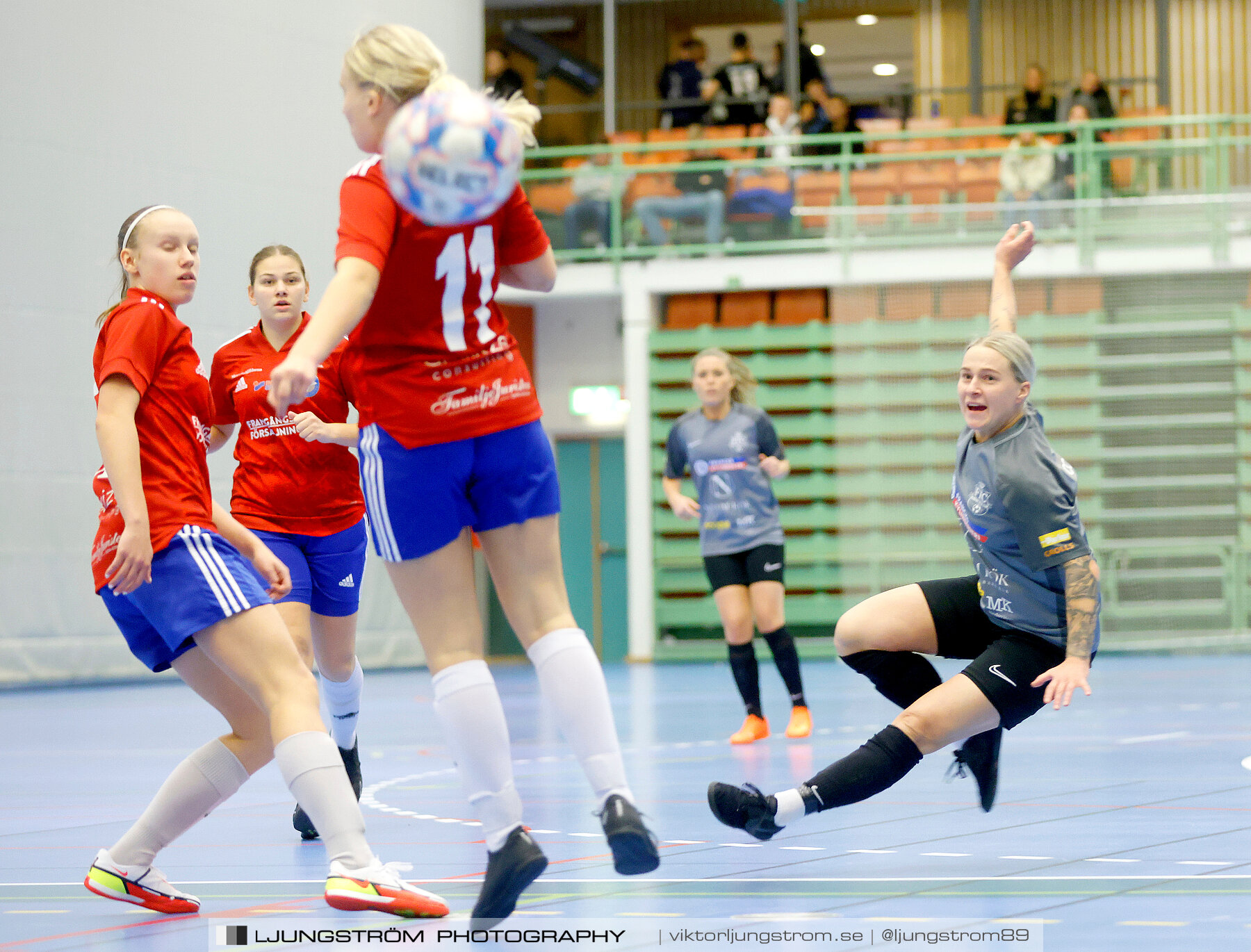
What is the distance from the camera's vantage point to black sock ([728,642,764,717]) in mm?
7242

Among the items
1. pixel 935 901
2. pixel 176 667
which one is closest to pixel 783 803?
pixel 935 901

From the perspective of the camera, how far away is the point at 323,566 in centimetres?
451

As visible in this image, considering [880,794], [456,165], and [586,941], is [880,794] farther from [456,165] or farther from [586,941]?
[456,165]

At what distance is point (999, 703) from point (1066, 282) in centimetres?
1137

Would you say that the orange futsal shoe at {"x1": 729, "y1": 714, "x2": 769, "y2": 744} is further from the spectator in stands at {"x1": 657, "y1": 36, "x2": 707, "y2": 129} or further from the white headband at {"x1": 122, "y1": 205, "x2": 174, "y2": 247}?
the spectator in stands at {"x1": 657, "y1": 36, "x2": 707, "y2": 129}

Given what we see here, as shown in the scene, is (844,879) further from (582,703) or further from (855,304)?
(855,304)

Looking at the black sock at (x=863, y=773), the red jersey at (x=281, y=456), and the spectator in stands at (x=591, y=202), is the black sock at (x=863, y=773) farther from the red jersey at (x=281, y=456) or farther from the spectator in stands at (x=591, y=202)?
the spectator in stands at (x=591, y=202)

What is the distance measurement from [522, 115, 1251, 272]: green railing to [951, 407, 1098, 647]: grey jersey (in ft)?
33.5

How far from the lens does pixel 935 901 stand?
126 inches

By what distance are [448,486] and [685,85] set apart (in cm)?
1531

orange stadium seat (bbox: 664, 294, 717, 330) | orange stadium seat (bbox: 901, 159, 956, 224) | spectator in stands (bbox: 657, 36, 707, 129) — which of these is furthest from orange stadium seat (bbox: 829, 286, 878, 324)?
spectator in stands (bbox: 657, 36, 707, 129)

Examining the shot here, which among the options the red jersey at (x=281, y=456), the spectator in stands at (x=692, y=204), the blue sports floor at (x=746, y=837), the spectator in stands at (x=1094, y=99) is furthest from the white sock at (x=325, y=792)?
the spectator in stands at (x=1094, y=99)

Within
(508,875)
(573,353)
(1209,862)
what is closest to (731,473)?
(1209,862)

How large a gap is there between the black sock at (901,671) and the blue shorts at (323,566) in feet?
4.93
